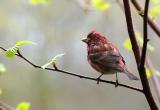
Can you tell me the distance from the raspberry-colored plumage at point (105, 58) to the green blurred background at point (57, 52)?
5.33 meters

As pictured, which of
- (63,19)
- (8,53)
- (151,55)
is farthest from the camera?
(63,19)

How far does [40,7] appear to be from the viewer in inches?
366

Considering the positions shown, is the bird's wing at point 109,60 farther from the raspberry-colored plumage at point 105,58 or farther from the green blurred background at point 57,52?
the green blurred background at point 57,52

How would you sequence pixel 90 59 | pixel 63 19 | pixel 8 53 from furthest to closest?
1. pixel 63 19
2. pixel 90 59
3. pixel 8 53

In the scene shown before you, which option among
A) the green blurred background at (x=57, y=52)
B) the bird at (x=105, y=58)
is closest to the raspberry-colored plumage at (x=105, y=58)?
the bird at (x=105, y=58)

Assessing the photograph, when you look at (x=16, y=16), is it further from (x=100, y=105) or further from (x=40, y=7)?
(x=100, y=105)

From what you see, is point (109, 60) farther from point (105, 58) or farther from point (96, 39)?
point (96, 39)

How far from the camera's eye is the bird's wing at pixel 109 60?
307cm

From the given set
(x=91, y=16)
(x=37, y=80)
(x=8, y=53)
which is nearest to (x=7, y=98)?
(x=37, y=80)

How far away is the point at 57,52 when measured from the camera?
888cm

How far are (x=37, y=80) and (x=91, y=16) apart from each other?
157 centimetres

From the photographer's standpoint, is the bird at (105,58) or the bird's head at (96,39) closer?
the bird at (105,58)

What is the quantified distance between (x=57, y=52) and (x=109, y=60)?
5.81m

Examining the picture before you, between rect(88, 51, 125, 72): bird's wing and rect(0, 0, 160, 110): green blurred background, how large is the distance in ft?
17.9
